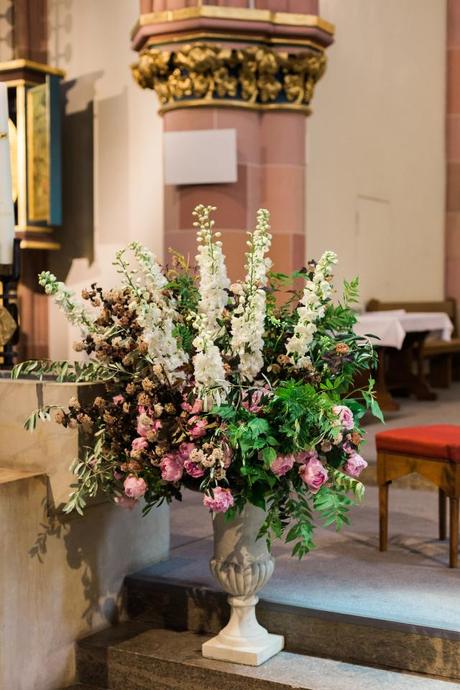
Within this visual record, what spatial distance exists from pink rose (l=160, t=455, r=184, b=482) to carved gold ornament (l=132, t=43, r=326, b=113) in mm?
4248

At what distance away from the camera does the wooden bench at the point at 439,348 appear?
31.3 ft

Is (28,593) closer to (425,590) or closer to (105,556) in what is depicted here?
(105,556)

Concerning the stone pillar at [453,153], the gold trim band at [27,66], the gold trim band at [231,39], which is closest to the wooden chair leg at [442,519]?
the gold trim band at [231,39]

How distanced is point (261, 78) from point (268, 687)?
15.5ft

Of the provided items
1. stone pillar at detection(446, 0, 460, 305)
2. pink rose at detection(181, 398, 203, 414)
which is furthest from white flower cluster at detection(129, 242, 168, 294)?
stone pillar at detection(446, 0, 460, 305)

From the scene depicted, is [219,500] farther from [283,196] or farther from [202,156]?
[283,196]

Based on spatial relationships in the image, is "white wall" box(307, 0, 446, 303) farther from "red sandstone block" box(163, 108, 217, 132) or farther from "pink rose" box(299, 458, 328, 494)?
"pink rose" box(299, 458, 328, 494)

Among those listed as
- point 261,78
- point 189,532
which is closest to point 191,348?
point 189,532

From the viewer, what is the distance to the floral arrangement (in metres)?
3.16

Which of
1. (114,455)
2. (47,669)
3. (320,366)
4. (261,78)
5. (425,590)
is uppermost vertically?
(261,78)

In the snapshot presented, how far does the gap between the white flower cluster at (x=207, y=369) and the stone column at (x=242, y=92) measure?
13.3 ft

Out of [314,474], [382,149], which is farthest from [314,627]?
[382,149]

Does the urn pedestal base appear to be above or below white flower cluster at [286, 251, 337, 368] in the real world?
below

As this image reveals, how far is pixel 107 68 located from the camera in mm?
8562
